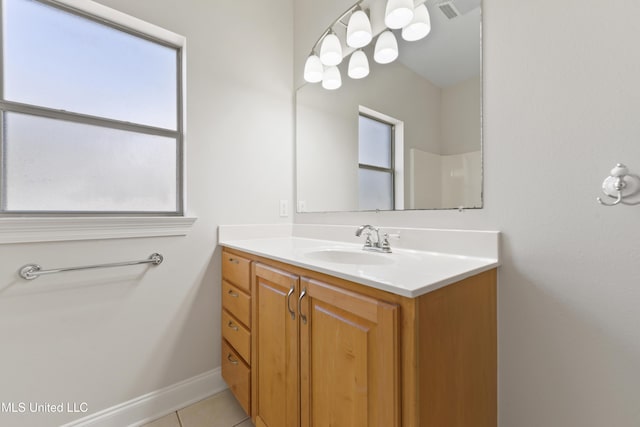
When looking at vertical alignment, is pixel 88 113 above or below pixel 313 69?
below

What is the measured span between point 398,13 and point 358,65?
0.34m

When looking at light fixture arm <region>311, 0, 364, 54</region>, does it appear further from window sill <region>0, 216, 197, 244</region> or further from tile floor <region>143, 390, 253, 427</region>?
tile floor <region>143, 390, 253, 427</region>

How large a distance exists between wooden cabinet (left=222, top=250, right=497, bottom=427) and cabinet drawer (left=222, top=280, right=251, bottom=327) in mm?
106

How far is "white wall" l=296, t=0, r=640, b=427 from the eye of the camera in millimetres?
782

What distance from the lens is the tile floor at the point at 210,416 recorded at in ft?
4.56

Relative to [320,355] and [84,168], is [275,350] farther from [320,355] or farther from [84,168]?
[84,168]

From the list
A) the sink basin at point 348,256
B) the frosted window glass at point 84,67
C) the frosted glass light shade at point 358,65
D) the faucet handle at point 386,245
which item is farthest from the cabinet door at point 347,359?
the frosted window glass at point 84,67

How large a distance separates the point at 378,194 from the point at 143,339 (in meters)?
1.48

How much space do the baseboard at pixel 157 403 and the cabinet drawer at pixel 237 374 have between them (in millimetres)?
100

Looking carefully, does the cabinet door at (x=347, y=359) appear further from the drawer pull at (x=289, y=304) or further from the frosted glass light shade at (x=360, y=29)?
the frosted glass light shade at (x=360, y=29)

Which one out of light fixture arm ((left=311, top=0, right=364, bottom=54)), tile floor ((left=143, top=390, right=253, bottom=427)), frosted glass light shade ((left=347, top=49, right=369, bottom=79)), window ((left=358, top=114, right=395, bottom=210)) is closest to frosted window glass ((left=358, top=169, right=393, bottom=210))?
window ((left=358, top=114, right=395, bottom=210))

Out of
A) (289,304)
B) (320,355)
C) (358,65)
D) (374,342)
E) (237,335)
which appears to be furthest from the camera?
(358,65)

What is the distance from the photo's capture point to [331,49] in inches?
64.4

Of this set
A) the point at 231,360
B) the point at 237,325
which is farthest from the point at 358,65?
the point at 231,360
